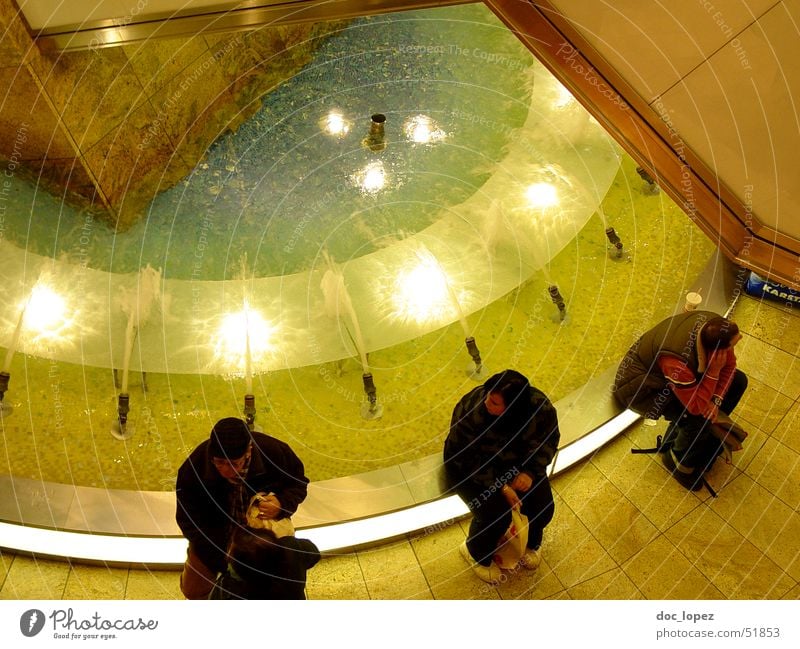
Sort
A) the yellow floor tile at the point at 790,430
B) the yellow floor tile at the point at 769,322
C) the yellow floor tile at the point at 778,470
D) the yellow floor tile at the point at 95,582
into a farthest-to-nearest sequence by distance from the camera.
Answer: the yellow floor tile at the point at 769,322, the yellow floor tile at the point at 790,430, the yellow floor tile at the point at 778,470, the yellow floor tile at the point at 95,582

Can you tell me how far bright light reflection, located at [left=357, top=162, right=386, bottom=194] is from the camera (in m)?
3.78

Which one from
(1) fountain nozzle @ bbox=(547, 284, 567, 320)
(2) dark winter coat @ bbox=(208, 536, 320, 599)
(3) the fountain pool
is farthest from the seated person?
(1) fountain nozzle @ bbox=(547, 284, 567, 320)

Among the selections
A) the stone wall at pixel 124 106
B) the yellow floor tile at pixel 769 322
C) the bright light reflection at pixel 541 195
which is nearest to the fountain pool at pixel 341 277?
the bright light reflection at pixel 541 195

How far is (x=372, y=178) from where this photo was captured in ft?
12.5

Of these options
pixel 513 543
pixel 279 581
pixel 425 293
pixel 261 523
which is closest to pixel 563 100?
pixel 425 293

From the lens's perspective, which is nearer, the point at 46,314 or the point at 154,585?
the point at 154,585

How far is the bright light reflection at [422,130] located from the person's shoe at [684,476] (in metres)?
1.94

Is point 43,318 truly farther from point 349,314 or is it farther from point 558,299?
point 558,299

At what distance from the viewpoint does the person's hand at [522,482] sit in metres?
2.56

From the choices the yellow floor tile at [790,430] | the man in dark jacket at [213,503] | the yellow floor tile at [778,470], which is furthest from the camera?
the yellow floor tile at [790,430]

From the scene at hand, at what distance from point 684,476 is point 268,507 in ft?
4.91

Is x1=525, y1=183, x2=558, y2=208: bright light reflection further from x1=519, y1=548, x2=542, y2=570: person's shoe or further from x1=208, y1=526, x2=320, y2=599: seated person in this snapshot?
x1=208, y1=526, x2=320, y2=599: seated person

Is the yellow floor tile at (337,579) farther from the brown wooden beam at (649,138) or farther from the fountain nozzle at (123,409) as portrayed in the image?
the brown wooden beam at (649,138)
